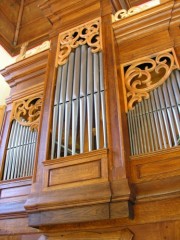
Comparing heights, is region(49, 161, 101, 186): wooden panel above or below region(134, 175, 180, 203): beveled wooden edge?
above

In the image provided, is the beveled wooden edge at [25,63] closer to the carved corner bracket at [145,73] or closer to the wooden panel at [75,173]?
the carved corner bracket at [145,73]

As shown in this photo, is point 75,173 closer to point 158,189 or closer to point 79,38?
point 158,189

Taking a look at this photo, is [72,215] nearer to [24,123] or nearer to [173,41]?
[24,123]

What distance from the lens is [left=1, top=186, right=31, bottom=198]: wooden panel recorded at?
10.3ft

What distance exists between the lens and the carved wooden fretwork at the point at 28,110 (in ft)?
12.5

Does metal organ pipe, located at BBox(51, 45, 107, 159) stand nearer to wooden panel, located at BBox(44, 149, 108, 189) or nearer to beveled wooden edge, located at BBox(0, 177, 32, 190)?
wooden panel, located at BBox(44, 149, 108, 189)

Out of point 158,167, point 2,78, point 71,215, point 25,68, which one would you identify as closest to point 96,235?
point 71,215

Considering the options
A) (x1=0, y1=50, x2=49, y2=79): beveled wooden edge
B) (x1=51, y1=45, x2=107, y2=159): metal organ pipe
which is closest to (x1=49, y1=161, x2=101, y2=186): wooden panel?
(x1=51, y1=45, x2=107, y2=159): metal organ pipe

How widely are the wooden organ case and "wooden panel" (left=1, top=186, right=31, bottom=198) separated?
14 millimetres

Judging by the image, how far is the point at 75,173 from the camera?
2605mm

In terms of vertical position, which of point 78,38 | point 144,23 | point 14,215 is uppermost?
point 78,38

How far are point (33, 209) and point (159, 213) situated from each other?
1195 mm

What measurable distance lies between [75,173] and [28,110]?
173cm

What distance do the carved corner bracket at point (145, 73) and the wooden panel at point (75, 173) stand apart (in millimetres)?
832
